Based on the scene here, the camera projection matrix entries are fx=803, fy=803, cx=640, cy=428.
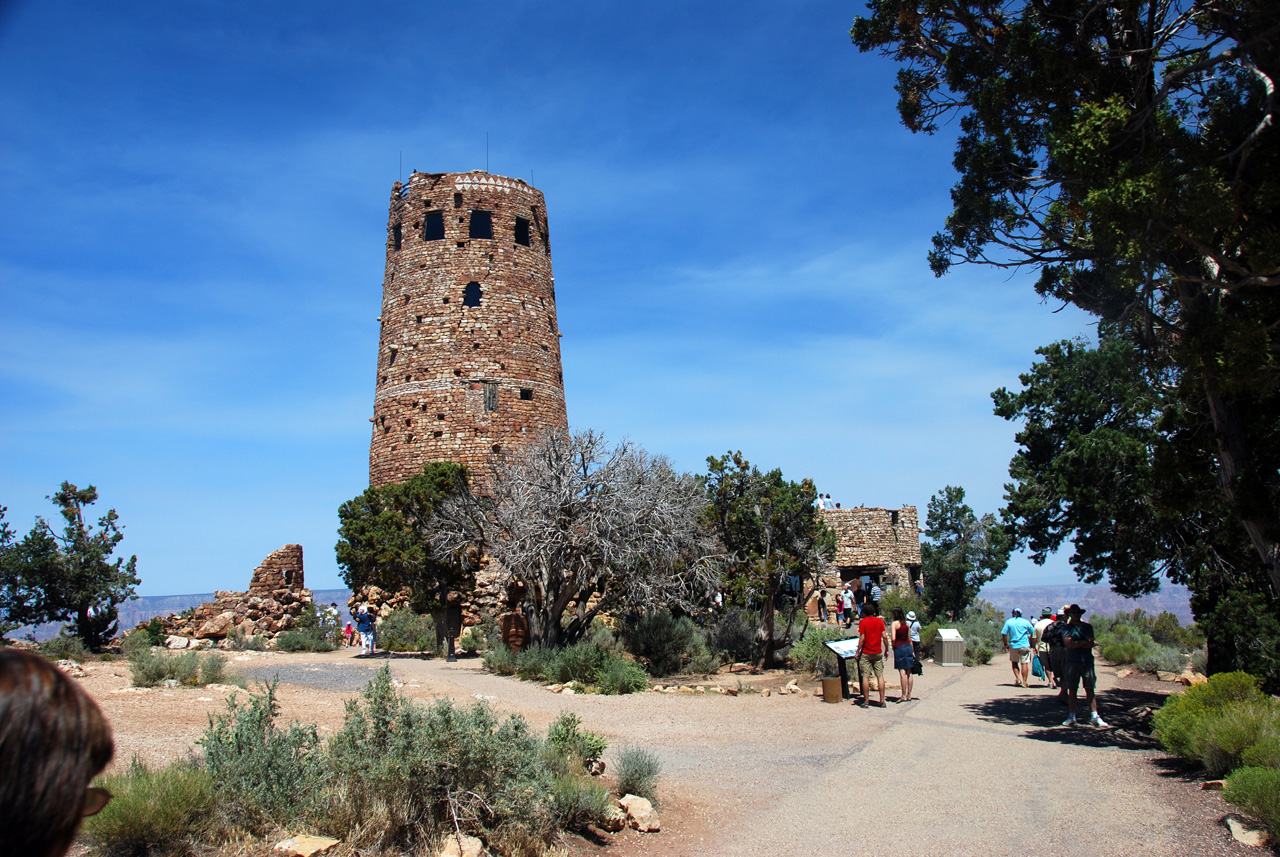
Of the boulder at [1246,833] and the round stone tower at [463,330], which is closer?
the boulder at [1246,833]

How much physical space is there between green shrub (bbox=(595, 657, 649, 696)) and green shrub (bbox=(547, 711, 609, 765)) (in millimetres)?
6480

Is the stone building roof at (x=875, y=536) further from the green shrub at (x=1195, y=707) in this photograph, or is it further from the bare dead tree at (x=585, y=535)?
the green shrub at (x=1195, y=707)

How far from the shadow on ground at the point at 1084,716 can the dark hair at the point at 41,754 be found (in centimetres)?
1059

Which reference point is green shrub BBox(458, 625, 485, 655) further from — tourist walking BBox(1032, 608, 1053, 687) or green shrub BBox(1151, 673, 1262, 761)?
green shrub BBox(1151, 673, 1262, 761)

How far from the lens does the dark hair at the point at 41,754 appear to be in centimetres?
151

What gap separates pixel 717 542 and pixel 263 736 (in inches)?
492

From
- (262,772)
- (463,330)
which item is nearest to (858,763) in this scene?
(262,772)

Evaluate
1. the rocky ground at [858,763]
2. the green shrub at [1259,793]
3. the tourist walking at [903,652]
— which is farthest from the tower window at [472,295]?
the green shrub at [1259,793]

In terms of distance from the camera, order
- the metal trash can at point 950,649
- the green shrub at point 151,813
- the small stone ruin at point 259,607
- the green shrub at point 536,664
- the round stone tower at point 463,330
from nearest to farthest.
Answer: the green shrub at point 151,813 → the green shrub at point 536,664 → the metal trash can at point 950,649 → the small stone ruin at point 259,607 → the round stone tower at point 463,330

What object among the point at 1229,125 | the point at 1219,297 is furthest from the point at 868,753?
the point at 1229,125

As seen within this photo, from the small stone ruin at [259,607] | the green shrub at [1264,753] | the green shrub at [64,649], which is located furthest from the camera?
the small stone ruin at [259,607]

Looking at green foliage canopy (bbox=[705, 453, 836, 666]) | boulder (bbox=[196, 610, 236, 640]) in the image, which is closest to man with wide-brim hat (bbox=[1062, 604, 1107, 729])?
green foliage canopy (bbox=[705, 453, 836, 666])

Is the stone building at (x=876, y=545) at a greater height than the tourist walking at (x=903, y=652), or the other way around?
the stone building at (x=876, y=545)

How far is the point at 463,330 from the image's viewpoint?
23531mm
